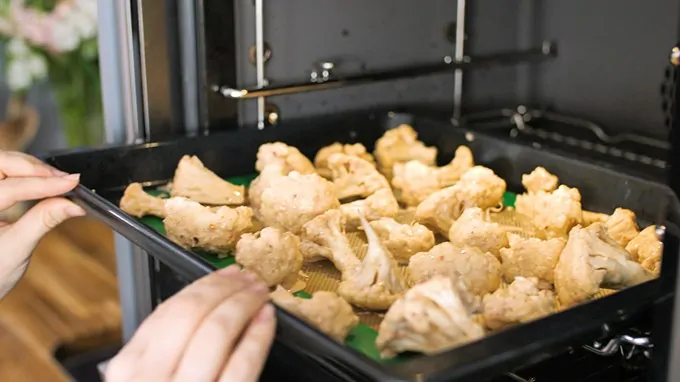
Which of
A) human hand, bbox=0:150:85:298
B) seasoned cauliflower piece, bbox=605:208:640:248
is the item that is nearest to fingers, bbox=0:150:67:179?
human hand, bbox=0:150:85:298

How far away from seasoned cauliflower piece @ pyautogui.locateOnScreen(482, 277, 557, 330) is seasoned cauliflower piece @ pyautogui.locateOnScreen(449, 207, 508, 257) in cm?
16

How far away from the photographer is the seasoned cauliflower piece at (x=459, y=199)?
0.98 metres

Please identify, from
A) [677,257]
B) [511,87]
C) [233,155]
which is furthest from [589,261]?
[511,87]

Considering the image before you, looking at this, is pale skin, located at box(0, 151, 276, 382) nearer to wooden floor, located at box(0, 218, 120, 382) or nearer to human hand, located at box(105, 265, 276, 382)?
human hand, located at box(105, 265, 276, 382)

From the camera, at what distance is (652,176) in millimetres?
985

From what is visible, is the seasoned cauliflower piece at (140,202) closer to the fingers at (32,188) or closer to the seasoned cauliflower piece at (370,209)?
the fingers at (32,188)

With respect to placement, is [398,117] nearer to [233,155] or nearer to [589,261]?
[233,155]

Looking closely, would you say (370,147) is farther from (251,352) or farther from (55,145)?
(55,145)

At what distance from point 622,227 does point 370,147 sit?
Result: 0.44m

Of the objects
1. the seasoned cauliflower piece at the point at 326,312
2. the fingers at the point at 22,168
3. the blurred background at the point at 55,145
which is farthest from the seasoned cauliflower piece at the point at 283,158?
the blurred background at the point at 55,145

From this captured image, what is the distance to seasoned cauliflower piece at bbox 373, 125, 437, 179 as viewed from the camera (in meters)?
1.18

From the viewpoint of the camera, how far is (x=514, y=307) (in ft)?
2.30

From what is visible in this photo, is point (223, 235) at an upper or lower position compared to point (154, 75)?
lower

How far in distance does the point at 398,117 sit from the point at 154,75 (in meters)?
0.36
